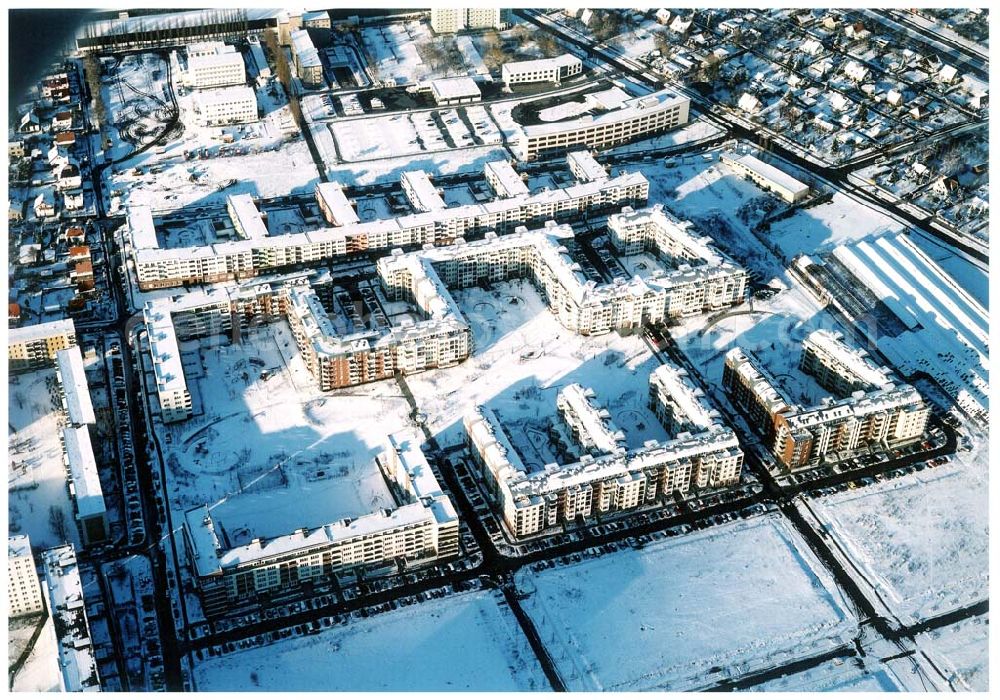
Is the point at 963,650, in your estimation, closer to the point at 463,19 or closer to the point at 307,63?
the point at 307,63

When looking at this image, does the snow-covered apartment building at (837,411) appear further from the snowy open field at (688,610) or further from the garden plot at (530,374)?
the snowy open field at (688,610)

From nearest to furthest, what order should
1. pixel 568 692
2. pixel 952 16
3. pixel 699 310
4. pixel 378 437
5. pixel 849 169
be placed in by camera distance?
pixel 568 692
pixel 378 437
pixel 699 310
pixel 849 169
pixel 952 16

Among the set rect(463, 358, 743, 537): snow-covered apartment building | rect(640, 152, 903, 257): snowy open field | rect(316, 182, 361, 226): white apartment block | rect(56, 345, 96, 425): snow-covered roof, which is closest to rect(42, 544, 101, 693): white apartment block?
rect(56, 345, 96, 425): snow-covered roof

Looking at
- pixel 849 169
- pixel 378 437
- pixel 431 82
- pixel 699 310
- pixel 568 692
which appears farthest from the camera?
A: pixel 431 82

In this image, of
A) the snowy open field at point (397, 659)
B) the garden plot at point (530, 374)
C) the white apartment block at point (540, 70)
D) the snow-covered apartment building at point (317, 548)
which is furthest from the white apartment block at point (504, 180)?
the snowy open field at point (397, 659)

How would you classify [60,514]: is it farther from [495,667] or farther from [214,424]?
[495,667]

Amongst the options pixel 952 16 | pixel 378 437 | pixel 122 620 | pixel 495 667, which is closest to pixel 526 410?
pixel 378 437

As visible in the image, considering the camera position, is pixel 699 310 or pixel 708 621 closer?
pixel 708 621

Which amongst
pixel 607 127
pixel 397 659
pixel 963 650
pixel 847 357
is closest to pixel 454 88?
pixel 607 127
